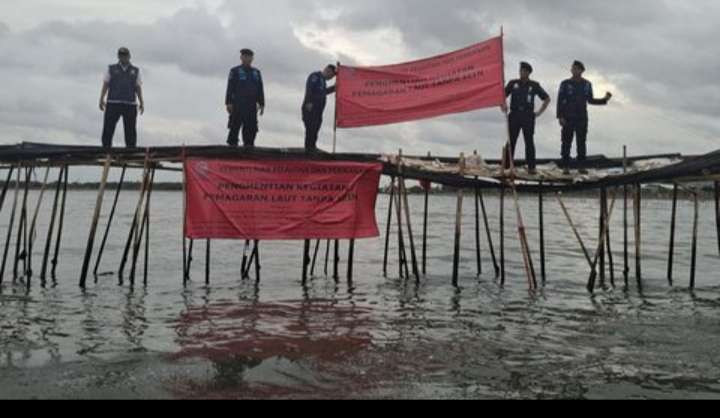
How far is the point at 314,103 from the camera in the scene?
16703mm

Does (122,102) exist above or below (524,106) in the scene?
below

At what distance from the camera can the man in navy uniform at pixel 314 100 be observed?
1664cm

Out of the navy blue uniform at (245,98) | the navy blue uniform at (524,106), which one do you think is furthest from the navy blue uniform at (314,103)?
the navy blue uniform at (524,106)

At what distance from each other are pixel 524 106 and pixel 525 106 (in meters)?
0.02

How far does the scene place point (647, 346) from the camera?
37.9ft

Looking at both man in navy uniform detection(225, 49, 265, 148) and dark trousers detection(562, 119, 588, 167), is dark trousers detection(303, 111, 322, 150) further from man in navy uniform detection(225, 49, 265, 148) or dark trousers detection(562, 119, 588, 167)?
dark trousers detection(562, 119, 588, 167)

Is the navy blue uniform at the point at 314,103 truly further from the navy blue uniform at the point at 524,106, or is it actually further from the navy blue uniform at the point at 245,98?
the navy blue uniform at the point at 524,106

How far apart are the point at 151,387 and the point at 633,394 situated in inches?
234

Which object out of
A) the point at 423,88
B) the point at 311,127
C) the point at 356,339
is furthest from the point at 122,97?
the point at 356,339

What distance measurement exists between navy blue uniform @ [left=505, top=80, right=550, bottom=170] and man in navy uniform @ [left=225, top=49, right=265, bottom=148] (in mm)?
5699

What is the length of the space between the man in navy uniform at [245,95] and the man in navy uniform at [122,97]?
2.11m

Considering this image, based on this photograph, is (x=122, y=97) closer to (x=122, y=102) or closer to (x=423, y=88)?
(x=122, y=102)
